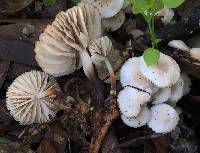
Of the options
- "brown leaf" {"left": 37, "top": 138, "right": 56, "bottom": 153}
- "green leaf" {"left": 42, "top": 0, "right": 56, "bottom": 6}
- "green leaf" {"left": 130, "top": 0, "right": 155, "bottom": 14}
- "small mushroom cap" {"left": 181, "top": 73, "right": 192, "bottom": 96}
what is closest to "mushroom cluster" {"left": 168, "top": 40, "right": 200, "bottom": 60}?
"small mushroom cap" {"left": 181, "top": 73, "right": 192, "bottom": 96}

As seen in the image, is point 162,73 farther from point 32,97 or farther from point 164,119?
point 32,97

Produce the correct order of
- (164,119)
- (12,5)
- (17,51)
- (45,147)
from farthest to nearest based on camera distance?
1. (12,5)
2. (17,51)
3. (45,147)
4. (164,119)

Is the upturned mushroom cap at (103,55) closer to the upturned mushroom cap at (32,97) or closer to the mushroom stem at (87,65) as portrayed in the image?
the mushroom stem at (87,65)

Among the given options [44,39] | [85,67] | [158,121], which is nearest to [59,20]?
[44,39]

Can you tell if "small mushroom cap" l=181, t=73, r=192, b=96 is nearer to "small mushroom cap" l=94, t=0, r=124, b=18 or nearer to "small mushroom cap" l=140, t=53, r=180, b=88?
"small mushroom cap" l=140, t=53, r=180, b=88

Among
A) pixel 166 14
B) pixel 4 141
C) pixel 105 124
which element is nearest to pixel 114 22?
pixel 166 14

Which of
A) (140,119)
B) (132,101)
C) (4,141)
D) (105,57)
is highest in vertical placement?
(105,57)

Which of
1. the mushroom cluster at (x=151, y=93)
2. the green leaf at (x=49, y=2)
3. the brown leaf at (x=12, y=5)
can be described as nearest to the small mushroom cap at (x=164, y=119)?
the mushroom cluster at (x=151, y=93)

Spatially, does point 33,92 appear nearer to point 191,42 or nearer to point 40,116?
point 40,116
